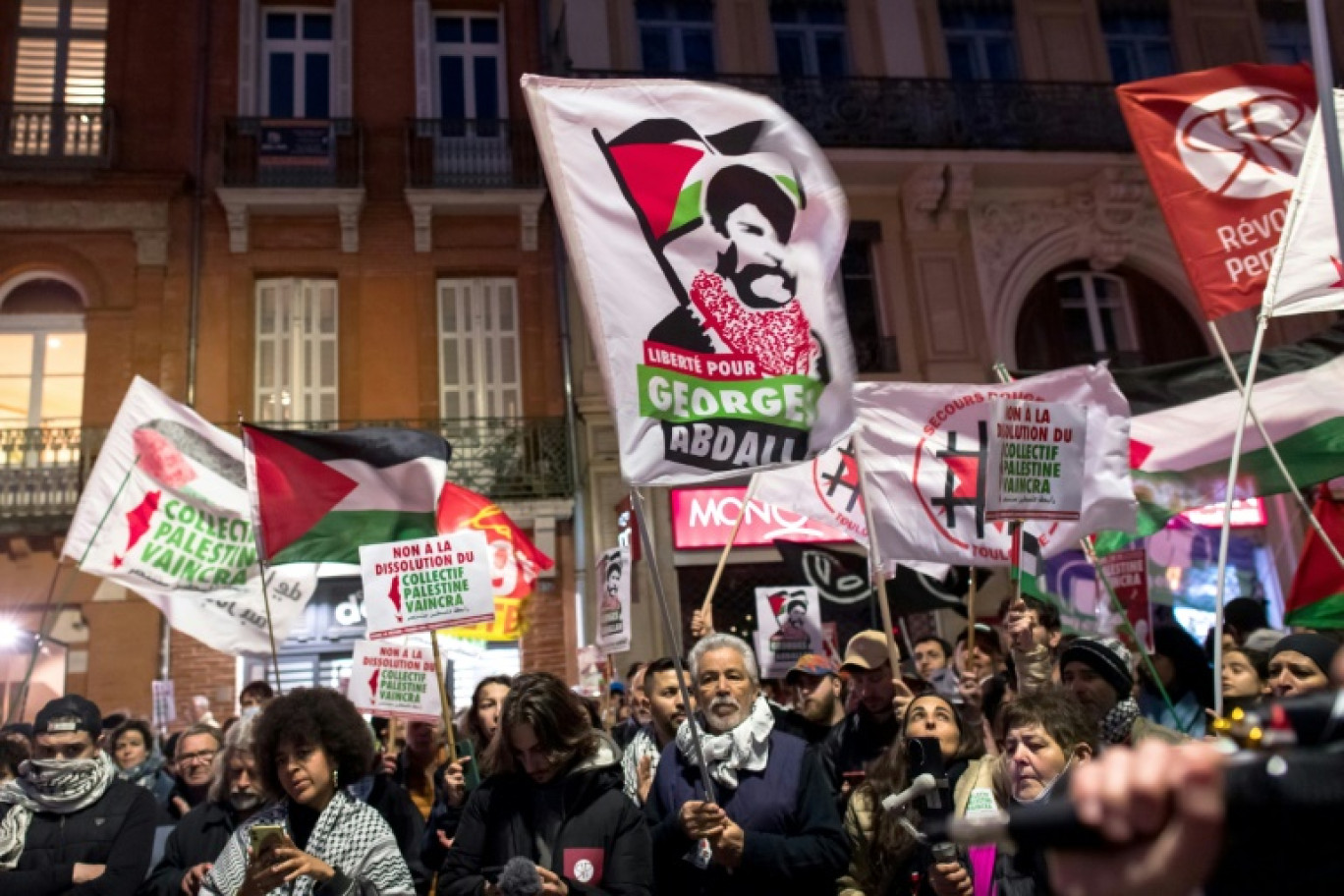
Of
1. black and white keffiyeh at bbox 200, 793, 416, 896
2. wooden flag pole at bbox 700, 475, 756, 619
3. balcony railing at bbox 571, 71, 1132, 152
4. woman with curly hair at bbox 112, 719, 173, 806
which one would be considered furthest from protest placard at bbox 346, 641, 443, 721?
balcony railing at bbox 571, 71, 1132, 152

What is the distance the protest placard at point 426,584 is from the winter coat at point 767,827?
2.45 metres

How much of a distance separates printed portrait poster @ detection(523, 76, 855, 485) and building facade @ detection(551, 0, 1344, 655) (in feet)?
33.8

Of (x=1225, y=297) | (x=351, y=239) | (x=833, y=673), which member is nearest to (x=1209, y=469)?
(x=1225, y=297)

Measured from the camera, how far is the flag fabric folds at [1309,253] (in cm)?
618

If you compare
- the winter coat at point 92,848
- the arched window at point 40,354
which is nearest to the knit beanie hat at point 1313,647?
the winter coat at point 92,848

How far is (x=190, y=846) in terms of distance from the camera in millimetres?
4531

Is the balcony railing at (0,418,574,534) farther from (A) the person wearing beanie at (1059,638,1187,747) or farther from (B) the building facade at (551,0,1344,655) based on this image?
(A) the person wearing beanie at (1059,638,1187,747)

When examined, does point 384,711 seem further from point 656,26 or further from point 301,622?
point 656,26

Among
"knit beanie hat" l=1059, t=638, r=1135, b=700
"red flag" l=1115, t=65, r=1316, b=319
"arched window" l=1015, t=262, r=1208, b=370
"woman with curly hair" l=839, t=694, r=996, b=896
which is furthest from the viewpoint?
"arched window" l=1015, t=262, r=1208, b=370

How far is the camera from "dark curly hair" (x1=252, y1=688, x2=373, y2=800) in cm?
393

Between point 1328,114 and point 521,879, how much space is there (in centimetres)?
419

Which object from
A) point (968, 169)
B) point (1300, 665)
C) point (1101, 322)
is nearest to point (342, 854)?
point (1300, 665)

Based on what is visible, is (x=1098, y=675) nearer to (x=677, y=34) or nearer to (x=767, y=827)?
(x=767, y=827)

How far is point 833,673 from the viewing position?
19.6 feet
